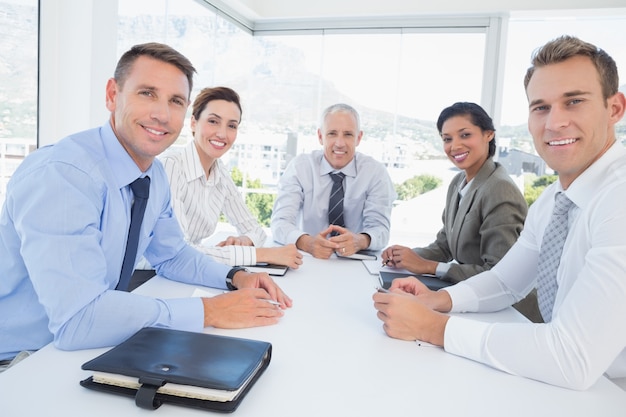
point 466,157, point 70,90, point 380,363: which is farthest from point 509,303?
point 70,90

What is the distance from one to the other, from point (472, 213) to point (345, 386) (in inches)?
53.2

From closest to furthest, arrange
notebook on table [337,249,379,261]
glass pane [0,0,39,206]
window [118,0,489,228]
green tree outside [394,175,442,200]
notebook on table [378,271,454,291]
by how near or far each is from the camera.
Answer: notebook on table [378,271,454,291] → notebook on table [337,249,379,261] → glass pane [0,0,39,206] → window [118,0,489,228] → green tree outside [394,175,442,200]

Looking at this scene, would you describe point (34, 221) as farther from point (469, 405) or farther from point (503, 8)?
point (503, 8)

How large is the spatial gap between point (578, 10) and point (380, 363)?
4764mm

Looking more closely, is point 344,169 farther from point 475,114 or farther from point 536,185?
point 536,185

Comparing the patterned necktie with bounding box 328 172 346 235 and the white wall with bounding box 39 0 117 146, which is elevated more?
the white wall with bounding box 39 0 117 146

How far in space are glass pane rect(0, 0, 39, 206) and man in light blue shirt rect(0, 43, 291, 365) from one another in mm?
1412

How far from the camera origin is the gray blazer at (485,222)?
189 centimetres

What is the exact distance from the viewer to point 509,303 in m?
1.55

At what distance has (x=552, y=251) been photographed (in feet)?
4.41

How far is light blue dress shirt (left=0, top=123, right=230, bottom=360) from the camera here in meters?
1.04

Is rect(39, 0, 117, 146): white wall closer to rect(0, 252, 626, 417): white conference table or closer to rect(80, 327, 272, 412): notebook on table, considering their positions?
rect(0, 252, 626, 417): white conference table

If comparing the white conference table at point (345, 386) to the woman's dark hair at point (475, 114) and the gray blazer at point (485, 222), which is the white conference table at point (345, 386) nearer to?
the gray blazer at point (485, 222)

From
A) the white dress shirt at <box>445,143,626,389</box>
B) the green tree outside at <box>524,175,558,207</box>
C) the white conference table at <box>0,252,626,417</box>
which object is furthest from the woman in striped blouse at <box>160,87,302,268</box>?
the green tree outside at <box>524,175,558,207</box>
